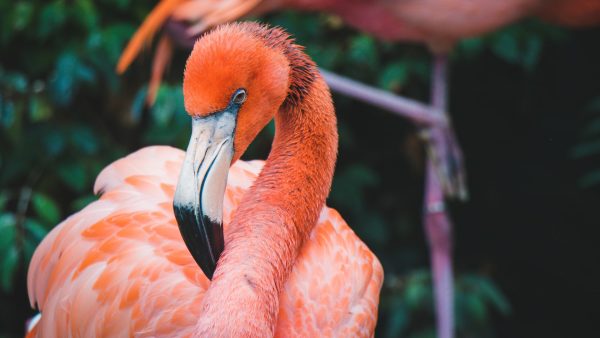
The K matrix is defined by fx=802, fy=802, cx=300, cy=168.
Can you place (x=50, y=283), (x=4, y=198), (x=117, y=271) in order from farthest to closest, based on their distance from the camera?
(x=4, y=198), (x=50, y=283), (x=117, y=271)

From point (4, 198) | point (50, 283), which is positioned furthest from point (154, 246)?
point (4, 198)

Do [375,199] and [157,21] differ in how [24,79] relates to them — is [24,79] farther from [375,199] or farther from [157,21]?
[375,199]

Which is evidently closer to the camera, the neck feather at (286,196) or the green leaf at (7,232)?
the neck feather at (286,196)

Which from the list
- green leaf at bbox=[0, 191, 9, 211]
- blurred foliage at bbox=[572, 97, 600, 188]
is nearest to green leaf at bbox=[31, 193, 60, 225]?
green leaf at bbox=[0, 191, 9, 211]

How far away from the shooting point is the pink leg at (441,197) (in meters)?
3.02

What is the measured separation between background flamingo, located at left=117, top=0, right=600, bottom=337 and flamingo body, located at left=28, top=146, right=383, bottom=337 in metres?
0.92

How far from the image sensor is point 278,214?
187 cm

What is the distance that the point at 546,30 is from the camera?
3.41 metres

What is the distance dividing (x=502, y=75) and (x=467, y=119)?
0.27 meters

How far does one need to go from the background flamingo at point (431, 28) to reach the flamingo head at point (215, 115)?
1.16 m

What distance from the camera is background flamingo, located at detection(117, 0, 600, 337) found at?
9.61 feet

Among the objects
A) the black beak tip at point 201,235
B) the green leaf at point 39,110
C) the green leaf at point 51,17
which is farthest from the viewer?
the green leaf at point 39,110

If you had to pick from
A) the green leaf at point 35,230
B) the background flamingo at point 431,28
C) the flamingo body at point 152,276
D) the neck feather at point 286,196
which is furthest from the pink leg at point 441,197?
the green leaf at point 35,230

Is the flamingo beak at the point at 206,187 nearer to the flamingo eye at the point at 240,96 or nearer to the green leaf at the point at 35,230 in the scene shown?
the flamingo eye at the point at 240,96
